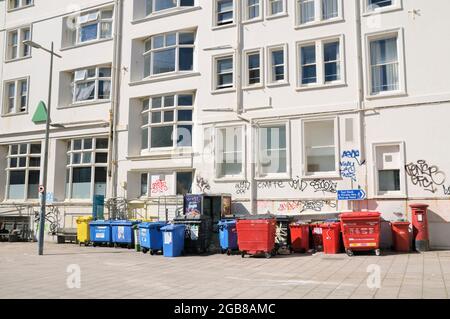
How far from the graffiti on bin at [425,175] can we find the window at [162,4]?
12.5 m

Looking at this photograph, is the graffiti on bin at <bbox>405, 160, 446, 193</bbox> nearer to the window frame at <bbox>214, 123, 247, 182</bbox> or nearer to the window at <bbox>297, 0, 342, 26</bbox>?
the window frame at <bbox>214, 123, 247, 182</bbox>

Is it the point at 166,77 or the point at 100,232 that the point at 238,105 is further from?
the point at 100,232

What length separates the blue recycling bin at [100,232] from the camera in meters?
18.8

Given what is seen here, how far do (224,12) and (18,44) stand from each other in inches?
538

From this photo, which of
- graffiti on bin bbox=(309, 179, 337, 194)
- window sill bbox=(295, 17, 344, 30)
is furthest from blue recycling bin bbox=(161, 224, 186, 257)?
window sill bbox=(295, 17, 344, 30)

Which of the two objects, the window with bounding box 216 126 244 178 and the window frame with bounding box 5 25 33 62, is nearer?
the window with bounding box 216 126 244 178

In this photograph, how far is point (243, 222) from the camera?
14.4 m

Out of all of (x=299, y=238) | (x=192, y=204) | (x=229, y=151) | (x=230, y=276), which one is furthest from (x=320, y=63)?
(x=230, y=276)

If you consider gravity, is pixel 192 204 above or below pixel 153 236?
above

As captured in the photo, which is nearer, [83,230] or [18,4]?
[83,230]

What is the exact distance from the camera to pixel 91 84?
23.7 m

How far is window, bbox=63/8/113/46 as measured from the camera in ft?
77.6

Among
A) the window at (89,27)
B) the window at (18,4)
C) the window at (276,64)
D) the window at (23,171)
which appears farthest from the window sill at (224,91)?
the window at (18,4)

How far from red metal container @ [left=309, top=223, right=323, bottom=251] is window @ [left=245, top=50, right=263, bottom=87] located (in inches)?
262
